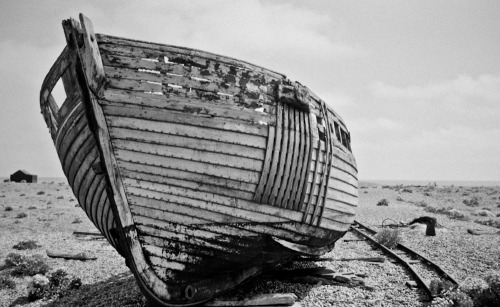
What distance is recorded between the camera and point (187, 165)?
472 cm

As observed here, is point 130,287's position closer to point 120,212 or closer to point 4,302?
point 4,302

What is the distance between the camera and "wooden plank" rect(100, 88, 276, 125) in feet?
15.0

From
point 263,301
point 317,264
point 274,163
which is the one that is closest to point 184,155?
point 274,163

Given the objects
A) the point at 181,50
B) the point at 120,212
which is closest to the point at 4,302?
the point at 120,212

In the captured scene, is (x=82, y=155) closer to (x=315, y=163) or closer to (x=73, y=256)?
(x=315, y=163)

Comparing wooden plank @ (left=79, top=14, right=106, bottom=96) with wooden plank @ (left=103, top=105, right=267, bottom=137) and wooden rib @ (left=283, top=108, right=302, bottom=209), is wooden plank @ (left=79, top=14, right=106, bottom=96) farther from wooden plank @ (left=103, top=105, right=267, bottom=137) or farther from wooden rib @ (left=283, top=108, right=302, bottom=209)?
wooden rib @ (left=283, top=108, right=302, bottom=209)

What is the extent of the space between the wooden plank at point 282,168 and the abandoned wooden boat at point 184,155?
0.02 metres

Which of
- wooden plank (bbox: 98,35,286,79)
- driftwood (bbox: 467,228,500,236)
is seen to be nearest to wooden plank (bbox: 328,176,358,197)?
wooden plank (bbox: 98,35,286,79)

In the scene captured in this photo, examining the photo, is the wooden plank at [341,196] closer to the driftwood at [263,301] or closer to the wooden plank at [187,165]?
the driftwood at [263,301]

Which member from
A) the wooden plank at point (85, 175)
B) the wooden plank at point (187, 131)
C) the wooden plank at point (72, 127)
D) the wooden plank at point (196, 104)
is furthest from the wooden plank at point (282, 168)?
the wooden plank at point (72, 127)

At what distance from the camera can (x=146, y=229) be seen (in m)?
4.59

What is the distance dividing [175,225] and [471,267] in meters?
7.73

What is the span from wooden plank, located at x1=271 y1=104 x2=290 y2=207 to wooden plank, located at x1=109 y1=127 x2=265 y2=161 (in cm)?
42

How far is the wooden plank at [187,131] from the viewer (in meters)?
4.57
